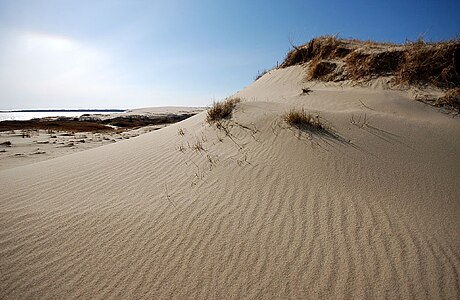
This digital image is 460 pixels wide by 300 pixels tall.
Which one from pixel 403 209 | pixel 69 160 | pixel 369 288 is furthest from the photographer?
pixel 69 160

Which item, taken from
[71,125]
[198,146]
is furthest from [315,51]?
[71,125]

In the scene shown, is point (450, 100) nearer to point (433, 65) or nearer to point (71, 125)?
point (433, 65)

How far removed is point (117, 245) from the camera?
2.42m

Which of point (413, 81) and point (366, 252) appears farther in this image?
point (413, 81)

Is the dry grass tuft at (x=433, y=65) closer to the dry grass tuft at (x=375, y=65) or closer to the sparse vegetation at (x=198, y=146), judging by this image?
the dry grass tuft at (x=375, y=65)

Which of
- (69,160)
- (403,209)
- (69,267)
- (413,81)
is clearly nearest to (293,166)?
(403,209)

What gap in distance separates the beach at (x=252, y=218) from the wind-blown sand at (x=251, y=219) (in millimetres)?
13

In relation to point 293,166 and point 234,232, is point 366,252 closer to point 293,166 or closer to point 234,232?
point 234,232

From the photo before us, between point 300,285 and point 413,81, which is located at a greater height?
point 413,81

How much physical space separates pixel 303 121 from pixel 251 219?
8.50ft

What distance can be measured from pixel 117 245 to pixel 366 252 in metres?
2.21

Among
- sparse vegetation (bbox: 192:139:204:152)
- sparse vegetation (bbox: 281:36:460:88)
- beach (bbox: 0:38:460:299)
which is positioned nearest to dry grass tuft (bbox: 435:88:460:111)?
sparse vegetation (bbox: 281:36:460:88)

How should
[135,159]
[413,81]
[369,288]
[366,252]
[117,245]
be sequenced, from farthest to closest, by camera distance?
1. [413,81]
2. [135,159]
3. [117,245]
4. [366,252]
5. [369,288]

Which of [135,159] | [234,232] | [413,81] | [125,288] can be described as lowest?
[125,288]
